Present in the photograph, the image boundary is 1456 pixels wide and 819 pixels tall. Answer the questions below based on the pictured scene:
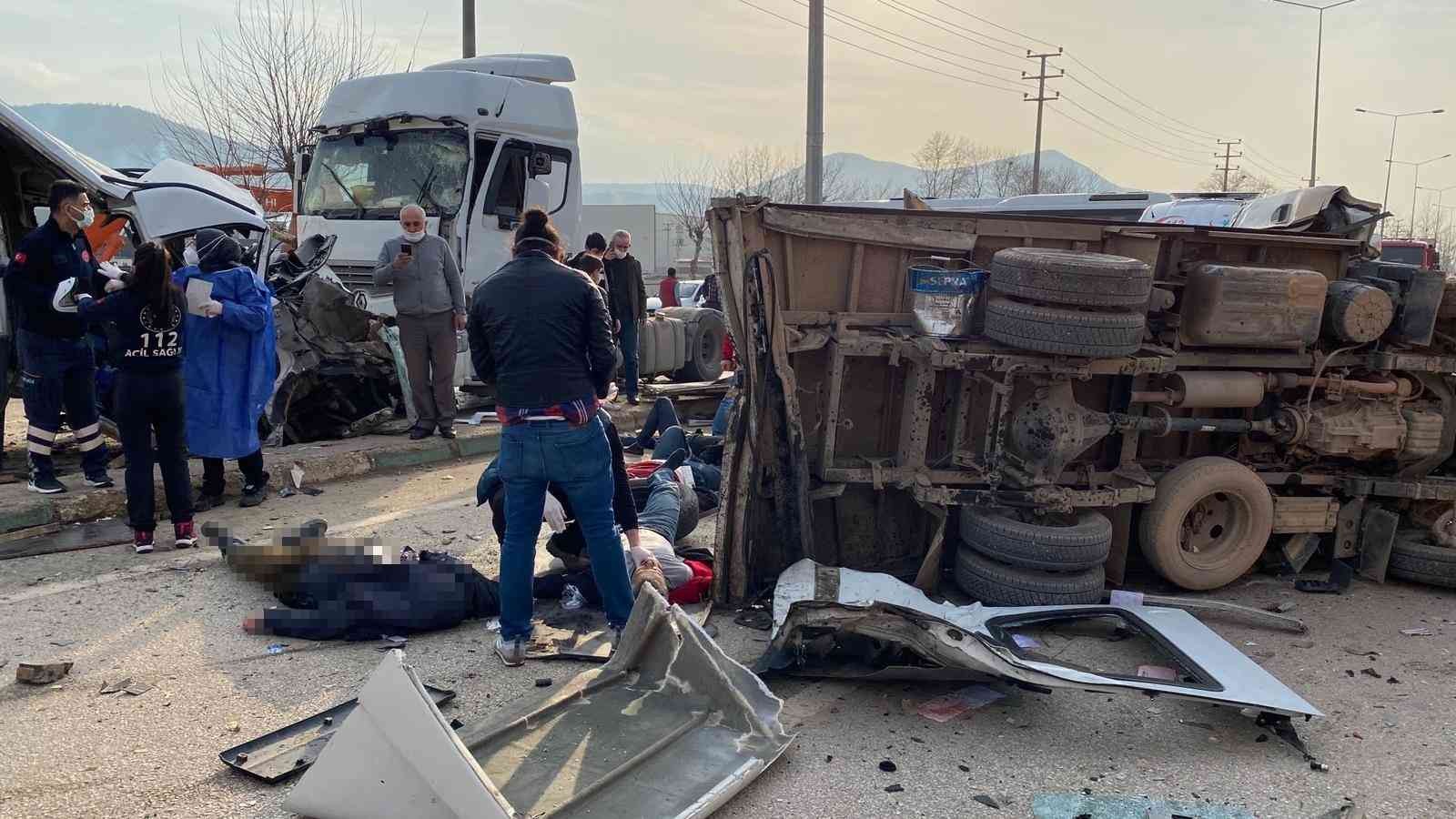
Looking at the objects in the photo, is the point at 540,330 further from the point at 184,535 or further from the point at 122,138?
the point at 122,138

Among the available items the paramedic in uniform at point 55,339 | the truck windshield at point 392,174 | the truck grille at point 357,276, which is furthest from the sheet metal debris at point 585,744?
the truck windshield at point 392,174

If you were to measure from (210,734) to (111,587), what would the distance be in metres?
2.02

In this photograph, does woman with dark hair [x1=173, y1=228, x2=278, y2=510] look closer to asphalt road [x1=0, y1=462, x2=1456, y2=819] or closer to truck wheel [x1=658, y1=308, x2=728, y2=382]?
asphalt road [x1=0, y1=462, x2=1456, y2=819]

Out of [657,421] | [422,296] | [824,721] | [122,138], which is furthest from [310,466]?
[122,138]

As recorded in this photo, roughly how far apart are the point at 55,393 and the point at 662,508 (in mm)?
4291

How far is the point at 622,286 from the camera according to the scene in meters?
9.79

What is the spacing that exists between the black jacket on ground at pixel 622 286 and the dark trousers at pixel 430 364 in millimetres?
1973

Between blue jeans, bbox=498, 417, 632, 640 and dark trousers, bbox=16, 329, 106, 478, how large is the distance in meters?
4.10

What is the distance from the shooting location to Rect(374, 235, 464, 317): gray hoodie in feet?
26.0

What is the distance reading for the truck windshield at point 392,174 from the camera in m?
9.32

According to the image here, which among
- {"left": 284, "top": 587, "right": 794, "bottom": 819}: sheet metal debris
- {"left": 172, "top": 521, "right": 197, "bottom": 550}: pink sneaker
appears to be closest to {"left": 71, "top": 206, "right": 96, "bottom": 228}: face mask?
{"left": 172, "top": 521, "right": 197, "bottom": 550}: pink sneaker

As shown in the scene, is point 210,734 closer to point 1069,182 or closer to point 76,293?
point 76,293

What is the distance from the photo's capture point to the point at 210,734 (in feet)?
11.7

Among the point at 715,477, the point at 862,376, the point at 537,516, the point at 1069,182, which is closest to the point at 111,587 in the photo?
the point at 537,516
